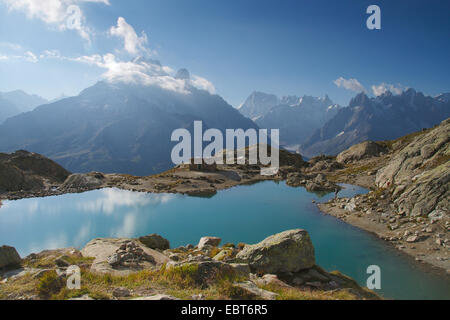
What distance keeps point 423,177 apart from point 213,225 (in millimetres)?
29489

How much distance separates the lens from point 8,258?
1719 centimetres

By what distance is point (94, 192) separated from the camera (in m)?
57.3

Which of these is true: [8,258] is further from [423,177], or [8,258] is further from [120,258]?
[423,177]

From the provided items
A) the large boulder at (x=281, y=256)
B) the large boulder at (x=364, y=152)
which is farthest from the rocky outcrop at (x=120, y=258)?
the large boulder at (x=364, y=152)

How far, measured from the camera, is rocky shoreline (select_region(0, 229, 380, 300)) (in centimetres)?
1058

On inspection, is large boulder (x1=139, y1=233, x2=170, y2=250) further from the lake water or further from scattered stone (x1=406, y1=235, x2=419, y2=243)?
scattered stone (x1=406, y1=235, x2=419, y2=243)

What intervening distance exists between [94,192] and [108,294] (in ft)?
175

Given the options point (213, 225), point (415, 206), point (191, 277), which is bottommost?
point (213, 225)

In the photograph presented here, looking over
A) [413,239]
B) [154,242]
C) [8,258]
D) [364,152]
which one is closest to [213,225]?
[154,242]

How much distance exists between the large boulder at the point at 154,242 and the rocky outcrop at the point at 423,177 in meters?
29.7

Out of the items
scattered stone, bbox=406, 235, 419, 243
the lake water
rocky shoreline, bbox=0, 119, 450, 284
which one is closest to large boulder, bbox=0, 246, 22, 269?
the lake water

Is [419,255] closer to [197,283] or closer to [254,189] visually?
[197,283]

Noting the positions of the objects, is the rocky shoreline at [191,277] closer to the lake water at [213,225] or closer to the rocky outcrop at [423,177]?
the lake water at [213,225]
